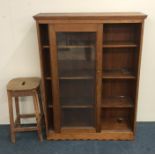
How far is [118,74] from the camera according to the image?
269cm

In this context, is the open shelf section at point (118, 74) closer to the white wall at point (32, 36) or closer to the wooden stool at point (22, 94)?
the white wall at point (32, 36)

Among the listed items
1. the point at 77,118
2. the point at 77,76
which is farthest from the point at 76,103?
the point at 77,76

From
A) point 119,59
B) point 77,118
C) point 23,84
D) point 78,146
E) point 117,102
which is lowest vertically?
point 78,146

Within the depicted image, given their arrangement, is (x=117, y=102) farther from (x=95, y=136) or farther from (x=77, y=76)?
(x=77, y=76)

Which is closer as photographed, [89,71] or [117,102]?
[89,71]

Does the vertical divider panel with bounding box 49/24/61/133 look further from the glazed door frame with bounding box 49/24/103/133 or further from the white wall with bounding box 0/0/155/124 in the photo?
the white wall with bounding box 0/0/155/124

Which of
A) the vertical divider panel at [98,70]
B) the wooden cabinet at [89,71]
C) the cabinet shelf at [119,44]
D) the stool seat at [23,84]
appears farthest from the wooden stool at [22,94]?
the cabinet shelf at [119,44]

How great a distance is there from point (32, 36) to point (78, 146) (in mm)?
1435

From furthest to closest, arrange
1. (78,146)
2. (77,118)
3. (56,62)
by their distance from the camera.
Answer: (77,118), (78,146), (56,62)

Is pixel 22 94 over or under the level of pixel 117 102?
over

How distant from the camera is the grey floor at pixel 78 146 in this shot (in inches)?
104

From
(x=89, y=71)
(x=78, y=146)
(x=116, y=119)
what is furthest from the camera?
(x=116, y=119)

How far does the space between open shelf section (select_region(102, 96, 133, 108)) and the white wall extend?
0.95ft

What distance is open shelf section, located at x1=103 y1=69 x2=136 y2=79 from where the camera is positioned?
2607 mm
